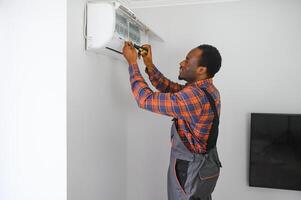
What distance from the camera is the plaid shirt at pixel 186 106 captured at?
4.18 feet

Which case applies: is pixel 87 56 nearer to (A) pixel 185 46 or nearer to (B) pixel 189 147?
(B) pixel 189 147

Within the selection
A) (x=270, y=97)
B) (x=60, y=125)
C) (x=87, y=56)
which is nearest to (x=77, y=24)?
(x=87, y=56)

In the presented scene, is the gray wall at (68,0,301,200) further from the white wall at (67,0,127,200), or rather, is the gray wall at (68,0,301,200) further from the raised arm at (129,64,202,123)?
the raised arm at (129,64,202,123)

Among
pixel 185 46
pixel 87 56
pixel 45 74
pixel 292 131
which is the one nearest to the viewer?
pixel 45 74

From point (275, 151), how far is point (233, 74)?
64cm

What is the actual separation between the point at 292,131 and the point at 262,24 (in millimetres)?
807

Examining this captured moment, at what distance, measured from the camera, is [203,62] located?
1443mm

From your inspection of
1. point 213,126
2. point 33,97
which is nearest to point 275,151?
point 213,126

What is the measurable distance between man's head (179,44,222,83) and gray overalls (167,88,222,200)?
137mm

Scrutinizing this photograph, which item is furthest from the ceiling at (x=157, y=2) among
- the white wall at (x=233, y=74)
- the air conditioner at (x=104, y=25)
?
the air conditioner at (x=104, y=25)

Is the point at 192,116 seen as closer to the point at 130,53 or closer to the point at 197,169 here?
the point at 197,169

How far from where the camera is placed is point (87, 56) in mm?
1386

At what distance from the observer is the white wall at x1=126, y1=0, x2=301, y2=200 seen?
1859 millimetres

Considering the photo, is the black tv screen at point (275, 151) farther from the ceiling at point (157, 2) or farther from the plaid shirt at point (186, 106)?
the ceiling at point (157, 2)
